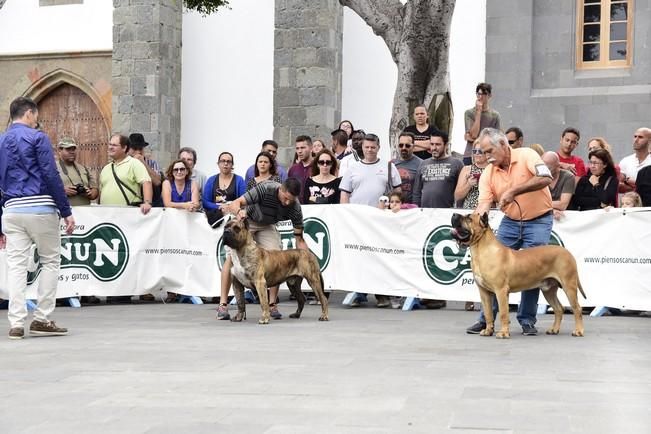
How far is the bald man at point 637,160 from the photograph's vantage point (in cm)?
1412

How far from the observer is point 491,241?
10.4 metres

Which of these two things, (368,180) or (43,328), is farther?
(368,180)

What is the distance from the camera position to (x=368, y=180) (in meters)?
14.3

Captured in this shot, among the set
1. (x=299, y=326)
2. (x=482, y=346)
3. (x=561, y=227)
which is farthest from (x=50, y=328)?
(x=561, y=227)

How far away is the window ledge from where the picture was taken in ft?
65.7

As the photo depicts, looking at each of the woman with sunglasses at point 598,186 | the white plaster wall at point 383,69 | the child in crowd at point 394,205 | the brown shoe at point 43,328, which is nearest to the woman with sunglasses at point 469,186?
the child in crowd at point 394,205

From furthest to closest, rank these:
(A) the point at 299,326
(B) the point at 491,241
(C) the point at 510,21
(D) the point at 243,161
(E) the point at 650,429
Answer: (D) the point at 243,161 → (C) the point at 510,21 → (A) the point at 299,326 → (B) the point at 491,241 → (E) the point at 650,429

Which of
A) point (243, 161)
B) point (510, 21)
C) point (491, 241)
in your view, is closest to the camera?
point (491, 241)

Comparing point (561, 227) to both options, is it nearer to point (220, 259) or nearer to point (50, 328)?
point (220, 259)

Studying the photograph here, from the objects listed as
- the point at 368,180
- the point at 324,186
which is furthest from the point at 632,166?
the point at 324,186

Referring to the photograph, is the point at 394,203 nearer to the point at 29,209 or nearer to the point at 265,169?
the point at 265,169

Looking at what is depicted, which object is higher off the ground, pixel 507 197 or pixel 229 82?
pixel 229 82

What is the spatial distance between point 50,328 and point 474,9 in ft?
39.7

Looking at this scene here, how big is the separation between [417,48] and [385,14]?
694 millimetres
